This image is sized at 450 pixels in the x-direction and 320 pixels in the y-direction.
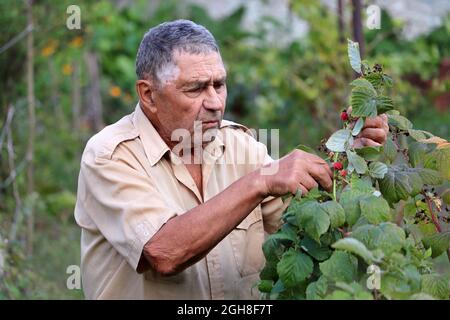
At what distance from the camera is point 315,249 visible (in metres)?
2.78

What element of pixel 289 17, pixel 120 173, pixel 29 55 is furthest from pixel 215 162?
pixel 289 17

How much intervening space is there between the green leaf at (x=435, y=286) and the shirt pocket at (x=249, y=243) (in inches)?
32.6

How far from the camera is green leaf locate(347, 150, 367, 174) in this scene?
2830 millimetres

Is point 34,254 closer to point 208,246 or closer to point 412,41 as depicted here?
point 208,246

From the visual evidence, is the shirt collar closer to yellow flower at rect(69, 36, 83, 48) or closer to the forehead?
the forehead

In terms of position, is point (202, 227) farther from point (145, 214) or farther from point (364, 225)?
point (364, 225)

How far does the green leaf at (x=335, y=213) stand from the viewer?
2.64 metres

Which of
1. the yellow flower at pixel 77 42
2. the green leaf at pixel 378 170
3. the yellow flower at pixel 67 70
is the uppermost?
the yellow flower at pixel 77 42

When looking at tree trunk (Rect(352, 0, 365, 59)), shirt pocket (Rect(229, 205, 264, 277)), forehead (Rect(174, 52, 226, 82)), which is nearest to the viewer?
forehead (Rect(174, 52, 226, 82))

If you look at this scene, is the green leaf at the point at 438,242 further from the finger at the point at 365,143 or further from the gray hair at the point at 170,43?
the gray hair at the point at 170,43

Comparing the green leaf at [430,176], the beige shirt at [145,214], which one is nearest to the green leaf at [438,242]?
the green leaf at [430,176]

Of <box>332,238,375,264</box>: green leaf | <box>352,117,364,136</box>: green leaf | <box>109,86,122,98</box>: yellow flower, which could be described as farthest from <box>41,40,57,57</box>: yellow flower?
<box>332,238,375,264</box>: green leaf

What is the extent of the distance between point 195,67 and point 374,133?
664 mm

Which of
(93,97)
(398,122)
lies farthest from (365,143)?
(93,97)
